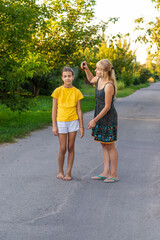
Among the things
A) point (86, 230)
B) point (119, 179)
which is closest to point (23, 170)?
point (119, 179)

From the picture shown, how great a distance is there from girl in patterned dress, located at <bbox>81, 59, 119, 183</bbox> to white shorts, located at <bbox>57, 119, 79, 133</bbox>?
0.89 ft

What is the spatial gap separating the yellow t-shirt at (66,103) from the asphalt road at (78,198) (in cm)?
96

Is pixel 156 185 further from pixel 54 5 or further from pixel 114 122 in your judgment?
pixel 54 5

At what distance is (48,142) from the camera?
876 centimetres

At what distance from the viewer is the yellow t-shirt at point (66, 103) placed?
5.38 metres

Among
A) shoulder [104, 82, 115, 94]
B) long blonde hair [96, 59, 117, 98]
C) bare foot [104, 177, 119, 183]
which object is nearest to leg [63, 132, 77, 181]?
→ bare foot [104, 177, 119, 183]

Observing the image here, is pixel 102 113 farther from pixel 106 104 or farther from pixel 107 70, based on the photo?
pixel 107 70

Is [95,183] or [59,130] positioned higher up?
[59,130]

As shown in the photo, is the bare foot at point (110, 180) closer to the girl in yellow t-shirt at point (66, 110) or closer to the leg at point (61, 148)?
the leg at point (61, 148)

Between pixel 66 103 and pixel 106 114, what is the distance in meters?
0.61

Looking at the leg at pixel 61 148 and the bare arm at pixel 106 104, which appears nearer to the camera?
the bare arm at pixel 106 104

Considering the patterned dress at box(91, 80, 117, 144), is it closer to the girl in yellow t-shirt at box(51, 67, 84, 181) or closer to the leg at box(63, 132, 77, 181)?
the girl in yellow t-shirt at box(51, 67, 84, 181)

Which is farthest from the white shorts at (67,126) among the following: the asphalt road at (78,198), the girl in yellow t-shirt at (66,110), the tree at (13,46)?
the tree at (13,46)

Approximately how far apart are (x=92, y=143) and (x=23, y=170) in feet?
10.2
